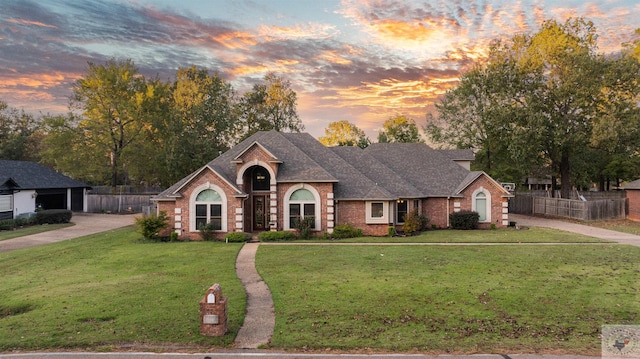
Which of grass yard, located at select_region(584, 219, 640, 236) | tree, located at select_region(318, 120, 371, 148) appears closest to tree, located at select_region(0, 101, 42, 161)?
tree, located at select_region(318, 120, 371, 148)

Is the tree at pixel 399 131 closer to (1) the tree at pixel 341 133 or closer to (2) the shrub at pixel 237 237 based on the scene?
(1) the tree at pixel 341 133

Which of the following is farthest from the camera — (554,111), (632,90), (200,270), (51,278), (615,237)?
(554,111)

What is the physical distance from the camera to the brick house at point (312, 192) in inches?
945

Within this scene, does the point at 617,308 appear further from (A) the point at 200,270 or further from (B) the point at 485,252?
(A) the point at 200,270

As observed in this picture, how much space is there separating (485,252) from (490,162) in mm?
34304

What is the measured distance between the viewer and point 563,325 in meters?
9.44

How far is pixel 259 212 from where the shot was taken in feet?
84.9

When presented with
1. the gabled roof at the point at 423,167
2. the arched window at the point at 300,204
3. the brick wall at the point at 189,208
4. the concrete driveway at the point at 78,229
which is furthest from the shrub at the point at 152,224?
the gabled roof at the point at 423,167

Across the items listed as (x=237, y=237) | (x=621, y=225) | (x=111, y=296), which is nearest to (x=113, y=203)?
(x=237, y=237)

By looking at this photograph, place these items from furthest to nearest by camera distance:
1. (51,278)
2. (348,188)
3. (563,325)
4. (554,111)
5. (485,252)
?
(554,111) → (348,188) → (485,252) → (51,278) → (563,325)

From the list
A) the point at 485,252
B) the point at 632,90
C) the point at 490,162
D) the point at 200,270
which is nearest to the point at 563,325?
the point at 485,252

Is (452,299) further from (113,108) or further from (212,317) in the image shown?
(113,108)

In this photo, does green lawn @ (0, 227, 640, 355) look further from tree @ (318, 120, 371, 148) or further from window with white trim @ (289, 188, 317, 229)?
tree @ (318, 120, 371, 148)

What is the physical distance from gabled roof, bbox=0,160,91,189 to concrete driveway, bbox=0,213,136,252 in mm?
3785
